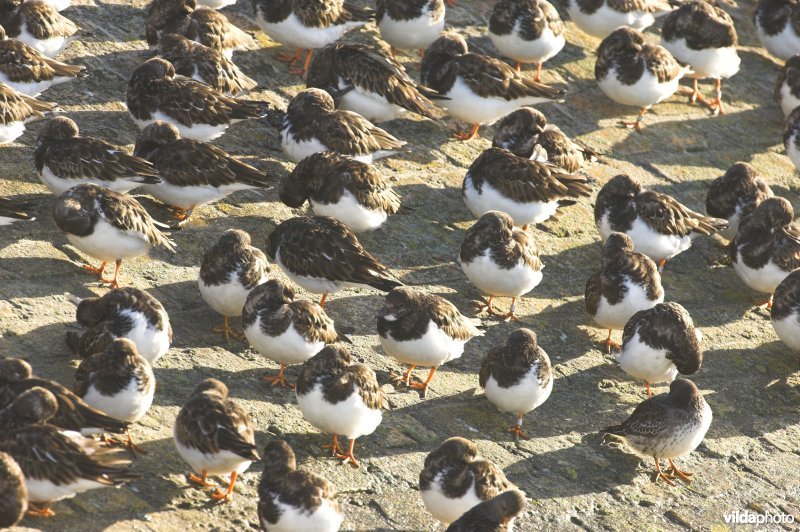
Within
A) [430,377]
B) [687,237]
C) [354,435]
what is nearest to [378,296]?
[430,377]

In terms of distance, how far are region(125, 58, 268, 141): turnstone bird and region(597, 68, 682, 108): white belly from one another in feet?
15.2

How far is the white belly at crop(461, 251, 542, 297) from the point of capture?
1033 cm

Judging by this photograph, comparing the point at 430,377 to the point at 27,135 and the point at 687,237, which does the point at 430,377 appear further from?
the point at 27,135

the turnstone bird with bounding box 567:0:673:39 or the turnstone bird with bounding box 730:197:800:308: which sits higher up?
the turnstone bird with bounding box 567:0:673:39

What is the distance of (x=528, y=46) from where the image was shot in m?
14.1

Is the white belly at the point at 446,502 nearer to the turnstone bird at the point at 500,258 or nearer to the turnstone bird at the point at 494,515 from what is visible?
the turnstone bird at the point at 494,515

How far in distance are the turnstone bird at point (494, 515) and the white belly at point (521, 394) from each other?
174 cm

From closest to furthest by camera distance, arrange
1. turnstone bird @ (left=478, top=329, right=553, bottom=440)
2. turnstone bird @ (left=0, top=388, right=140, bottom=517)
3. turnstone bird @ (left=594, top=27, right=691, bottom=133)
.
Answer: turnstone bird @ (left=0, top=388, right=140, bottom=517) < turnstone bird @ (left=478, top=329, right=553, bottom=440) < turnstone bird @ (left=594, top=27, right=691, bottom=133)

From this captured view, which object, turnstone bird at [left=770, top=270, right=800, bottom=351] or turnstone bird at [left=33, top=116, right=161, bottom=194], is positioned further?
turnstone bird at [left=770, top=270, right=800, bottom=351]

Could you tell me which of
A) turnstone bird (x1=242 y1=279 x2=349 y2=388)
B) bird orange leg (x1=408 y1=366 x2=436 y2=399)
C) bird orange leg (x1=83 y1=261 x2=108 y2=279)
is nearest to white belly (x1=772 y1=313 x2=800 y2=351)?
bird orange leg (x1=408 y1=366 x2=436 y2=399)

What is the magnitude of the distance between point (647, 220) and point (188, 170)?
4.52 m

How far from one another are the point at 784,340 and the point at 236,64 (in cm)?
691

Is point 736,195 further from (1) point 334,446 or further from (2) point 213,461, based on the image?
(2) point 213,461

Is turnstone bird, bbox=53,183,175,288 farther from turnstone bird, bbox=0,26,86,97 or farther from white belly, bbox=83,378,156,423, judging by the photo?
turnstone bird, bbox=0,26,86,97
